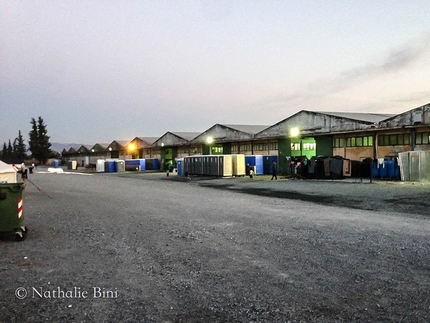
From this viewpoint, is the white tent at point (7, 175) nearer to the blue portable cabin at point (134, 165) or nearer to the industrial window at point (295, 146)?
the industrial window at point (295, 146)

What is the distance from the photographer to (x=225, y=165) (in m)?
32.8

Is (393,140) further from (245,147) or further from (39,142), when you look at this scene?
(39,142)

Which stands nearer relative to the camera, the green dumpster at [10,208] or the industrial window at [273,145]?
the green dumpster at [10,208]

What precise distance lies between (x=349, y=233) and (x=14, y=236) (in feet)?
26.7

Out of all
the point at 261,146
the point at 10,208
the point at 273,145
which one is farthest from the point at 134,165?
the point at 10,208

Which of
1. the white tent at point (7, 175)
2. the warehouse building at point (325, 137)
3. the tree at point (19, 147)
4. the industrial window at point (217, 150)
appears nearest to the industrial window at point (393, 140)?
the warehouse building at point (325, 137)

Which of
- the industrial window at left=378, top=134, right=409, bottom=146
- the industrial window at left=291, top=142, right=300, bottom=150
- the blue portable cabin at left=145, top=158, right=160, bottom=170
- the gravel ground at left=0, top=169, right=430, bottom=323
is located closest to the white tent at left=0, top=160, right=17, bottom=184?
the gravel ground at left=0, top=169, right=430, bottom=323

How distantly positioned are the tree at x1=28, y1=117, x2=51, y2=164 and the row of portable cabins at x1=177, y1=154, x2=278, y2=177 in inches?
3518

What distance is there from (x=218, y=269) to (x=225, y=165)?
2732cm

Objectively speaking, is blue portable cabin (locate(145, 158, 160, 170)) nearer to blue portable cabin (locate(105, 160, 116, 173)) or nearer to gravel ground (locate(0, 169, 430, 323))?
blue portable cabin (locate(105, 160, 116, 173))

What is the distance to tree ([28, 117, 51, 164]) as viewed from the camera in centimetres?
11100

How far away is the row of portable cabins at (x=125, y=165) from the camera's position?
5244 centimetres

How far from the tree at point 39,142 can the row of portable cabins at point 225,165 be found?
89363 millimetres

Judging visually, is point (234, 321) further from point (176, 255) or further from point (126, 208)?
point (126, 208)
